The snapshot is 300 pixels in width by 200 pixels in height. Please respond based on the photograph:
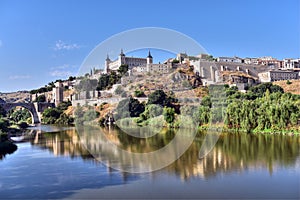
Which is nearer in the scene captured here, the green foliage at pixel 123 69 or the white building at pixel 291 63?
the green foliage at pixel 123 69

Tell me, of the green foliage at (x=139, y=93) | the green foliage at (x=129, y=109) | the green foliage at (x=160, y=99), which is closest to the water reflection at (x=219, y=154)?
the green foliage at (x=129, y=109)

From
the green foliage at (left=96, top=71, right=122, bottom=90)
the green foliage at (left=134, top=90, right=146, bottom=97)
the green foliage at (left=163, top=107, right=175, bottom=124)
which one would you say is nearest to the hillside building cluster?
the green foliage at (left=96, top=71, right=122, bottom=90)

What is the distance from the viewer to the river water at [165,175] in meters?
5.16

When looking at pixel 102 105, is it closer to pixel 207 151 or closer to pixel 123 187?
pixel 207 151

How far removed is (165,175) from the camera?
6227 millimetres

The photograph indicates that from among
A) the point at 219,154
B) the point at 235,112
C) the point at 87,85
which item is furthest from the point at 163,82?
the point at 219,154

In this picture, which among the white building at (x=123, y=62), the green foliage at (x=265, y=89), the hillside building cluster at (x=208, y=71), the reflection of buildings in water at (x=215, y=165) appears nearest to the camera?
the reflection of buildings in water at (x=215, y=165)

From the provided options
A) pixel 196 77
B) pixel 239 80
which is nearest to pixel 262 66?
pixel 239 80

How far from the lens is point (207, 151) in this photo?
8.74m

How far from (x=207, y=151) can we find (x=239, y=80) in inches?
812

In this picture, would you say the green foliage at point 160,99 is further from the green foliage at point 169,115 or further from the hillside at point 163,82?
the green foliage at point 169,115

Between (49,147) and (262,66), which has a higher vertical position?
(262,66)

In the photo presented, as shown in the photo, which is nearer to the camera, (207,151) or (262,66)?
(207,151)

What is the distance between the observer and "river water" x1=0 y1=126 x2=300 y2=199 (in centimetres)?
516
